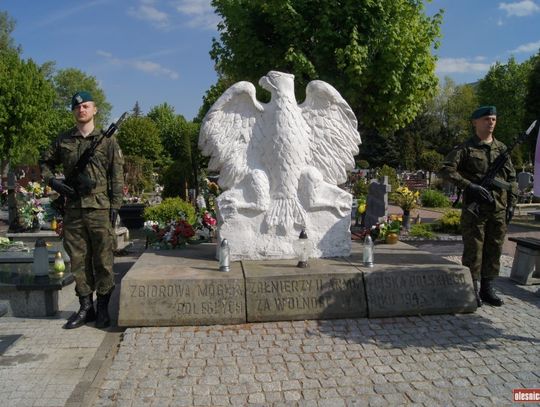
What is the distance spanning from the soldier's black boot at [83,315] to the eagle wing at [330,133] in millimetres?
3236

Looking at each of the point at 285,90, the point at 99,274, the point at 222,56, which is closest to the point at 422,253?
the point at 285,90

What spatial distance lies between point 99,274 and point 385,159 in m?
36.0

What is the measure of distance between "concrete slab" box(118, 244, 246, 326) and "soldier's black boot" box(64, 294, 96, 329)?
562mm

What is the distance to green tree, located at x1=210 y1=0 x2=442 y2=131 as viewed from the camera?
42.1 ft

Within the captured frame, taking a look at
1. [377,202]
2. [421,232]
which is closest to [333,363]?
[421,232]

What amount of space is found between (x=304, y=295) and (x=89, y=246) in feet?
7.72

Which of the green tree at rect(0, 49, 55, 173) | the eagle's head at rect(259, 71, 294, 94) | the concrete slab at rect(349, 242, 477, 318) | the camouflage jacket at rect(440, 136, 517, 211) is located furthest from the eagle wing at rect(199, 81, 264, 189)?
the green tree at rect(0, 49, 55, 173)

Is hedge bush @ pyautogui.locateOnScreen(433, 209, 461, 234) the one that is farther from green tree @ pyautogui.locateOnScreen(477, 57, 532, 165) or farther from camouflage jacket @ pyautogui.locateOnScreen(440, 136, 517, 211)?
green tree @ pyautogui.locateOnScreen(477, 57, 532, 165)

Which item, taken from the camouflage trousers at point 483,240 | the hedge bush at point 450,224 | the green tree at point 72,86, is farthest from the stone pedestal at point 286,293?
the green tree at point 72,86

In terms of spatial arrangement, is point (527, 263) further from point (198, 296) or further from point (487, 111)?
point (198, 296)

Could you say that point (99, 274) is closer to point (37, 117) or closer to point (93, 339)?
point (93, 339)

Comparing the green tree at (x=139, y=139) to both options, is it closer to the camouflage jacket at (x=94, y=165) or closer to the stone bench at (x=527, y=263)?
the camouflage jacket at (x=94, y=165)

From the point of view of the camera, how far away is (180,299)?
4.77 meters

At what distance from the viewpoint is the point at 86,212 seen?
4797mm
